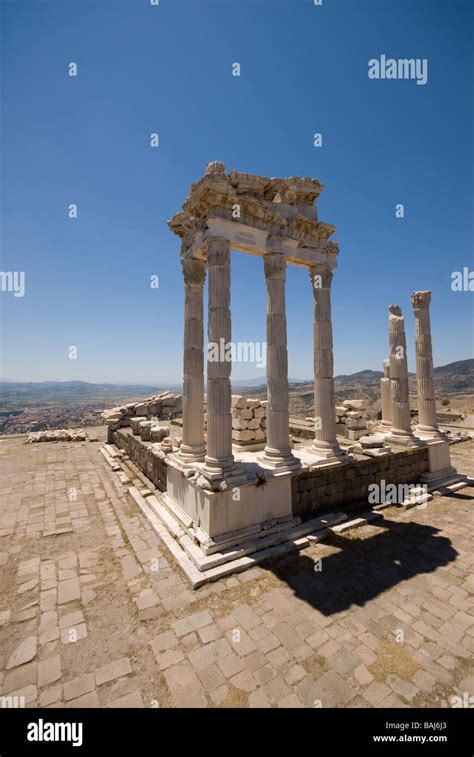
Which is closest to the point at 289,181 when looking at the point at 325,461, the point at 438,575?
the point at 325,461

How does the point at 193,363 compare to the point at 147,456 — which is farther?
the point at 147,456

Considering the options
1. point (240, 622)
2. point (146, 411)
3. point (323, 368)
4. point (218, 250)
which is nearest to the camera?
point (240, 622)

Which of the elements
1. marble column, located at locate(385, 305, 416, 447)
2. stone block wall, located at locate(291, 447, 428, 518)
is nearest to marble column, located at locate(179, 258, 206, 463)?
stone block wall, located at locate(291, 447, 428, 518)

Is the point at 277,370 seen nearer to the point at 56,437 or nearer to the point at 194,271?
the point at 194,271

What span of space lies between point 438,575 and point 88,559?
7602 millimetres

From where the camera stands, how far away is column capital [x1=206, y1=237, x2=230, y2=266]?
7.70 metres

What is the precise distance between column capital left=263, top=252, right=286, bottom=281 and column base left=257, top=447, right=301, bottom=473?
492 centimetres

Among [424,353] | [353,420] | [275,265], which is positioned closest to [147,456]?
[275,265]

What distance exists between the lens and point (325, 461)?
8758 millimetres

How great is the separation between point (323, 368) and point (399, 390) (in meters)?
3.86

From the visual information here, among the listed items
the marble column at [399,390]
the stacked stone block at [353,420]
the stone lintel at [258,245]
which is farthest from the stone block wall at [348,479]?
the stone lintel at [258,245]

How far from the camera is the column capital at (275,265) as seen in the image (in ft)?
28.3

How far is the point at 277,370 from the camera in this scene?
8328 millimetres
